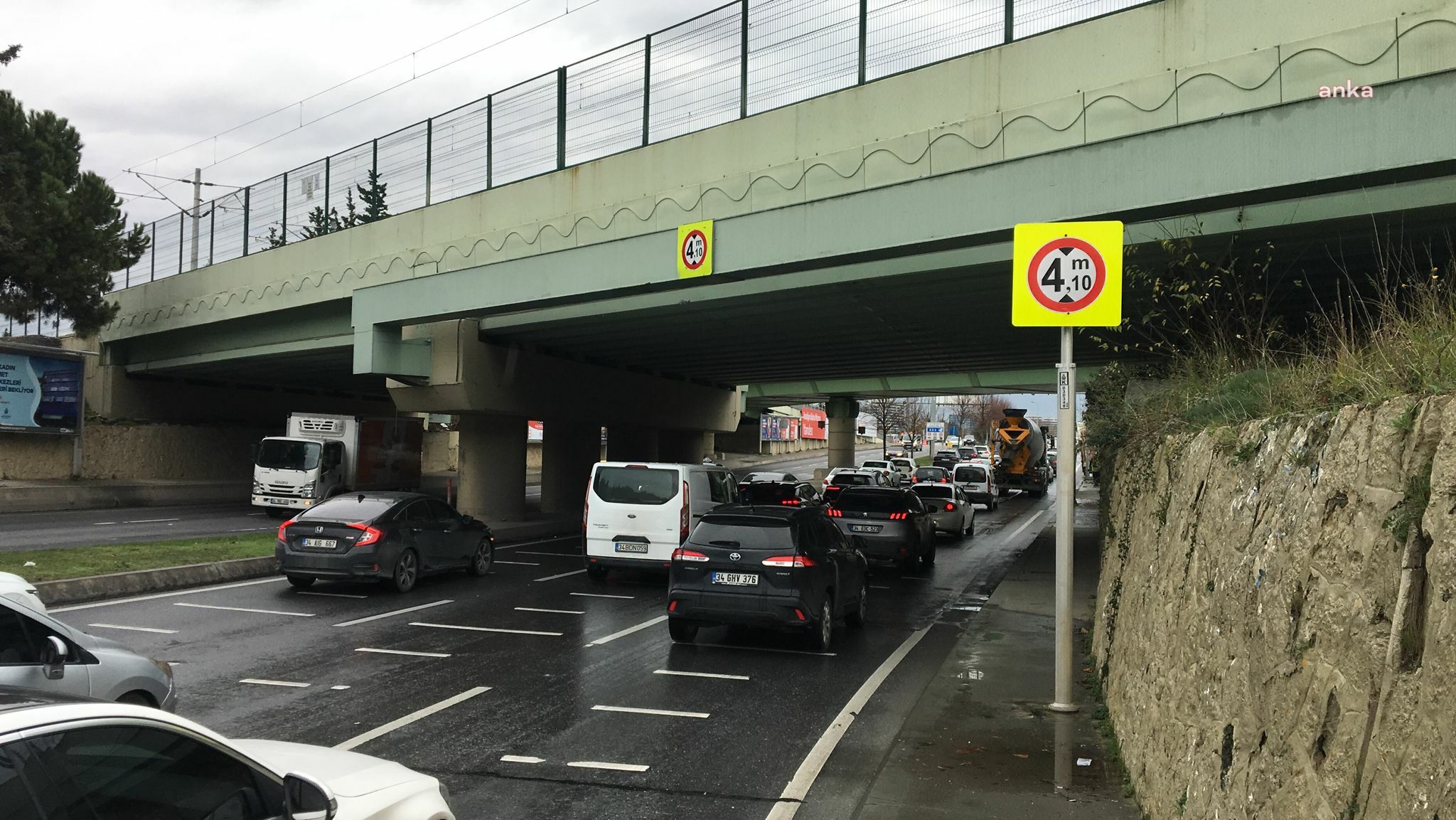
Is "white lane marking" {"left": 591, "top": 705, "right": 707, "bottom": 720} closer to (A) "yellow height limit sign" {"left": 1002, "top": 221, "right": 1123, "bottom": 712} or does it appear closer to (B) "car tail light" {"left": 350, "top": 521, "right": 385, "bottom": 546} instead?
(A) "yellow height limit sign" {"left": 1002, "top": 221, "right": 1123, "bottom": 712}

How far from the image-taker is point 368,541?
14906 millimetres

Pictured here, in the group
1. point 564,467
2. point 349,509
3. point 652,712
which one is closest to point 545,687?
point 652,712

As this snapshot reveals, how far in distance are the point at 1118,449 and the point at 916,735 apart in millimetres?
5585

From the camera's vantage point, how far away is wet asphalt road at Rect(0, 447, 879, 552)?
21281mm

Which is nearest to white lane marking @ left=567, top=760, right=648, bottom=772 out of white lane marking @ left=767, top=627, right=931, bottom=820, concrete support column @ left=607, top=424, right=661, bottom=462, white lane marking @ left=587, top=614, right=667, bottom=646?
white lane marking @ left=767, top=627, right=931, bottom=820

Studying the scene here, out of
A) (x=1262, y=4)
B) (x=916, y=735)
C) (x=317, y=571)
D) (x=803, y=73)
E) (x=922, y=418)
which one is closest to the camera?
(x=916, y=735)

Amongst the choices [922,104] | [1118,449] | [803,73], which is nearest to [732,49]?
[803,73]

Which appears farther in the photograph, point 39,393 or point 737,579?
point 39,393

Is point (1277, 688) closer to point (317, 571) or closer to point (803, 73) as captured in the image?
point (317, 571)

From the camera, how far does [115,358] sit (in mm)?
39406

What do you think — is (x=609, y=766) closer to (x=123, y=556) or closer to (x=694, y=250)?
(x=694, y=250)

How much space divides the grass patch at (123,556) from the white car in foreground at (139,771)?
1241cm

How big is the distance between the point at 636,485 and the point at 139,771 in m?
14.1

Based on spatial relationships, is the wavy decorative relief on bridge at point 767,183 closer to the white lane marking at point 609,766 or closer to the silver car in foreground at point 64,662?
the white lane marking at point 609,766
